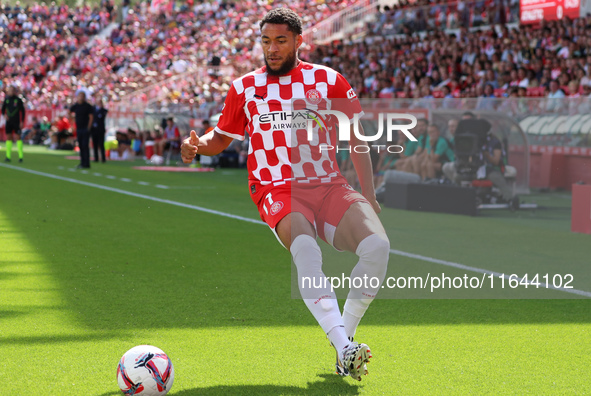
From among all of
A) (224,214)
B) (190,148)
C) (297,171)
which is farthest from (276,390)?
(224,214)

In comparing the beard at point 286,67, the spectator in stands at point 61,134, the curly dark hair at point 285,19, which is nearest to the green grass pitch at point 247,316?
the beard at point 286,67

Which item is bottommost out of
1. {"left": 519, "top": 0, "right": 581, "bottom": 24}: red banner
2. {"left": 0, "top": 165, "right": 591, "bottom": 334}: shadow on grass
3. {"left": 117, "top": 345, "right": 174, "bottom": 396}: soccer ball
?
{"left": 0, "top": 165, "right": 591, "bottom": 334}: shadow on grass

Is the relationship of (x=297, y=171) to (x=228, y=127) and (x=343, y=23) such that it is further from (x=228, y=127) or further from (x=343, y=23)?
(x=343, y=23)

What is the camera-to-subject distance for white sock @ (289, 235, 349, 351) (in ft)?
14.0

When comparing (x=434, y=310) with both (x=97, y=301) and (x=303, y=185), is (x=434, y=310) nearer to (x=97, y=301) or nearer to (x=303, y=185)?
(x=303, y=185)

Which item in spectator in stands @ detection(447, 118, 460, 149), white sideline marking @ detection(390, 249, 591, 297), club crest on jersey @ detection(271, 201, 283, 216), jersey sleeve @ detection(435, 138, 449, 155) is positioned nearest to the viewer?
club crest on jersey @ detection(271, 201, 283, 216)

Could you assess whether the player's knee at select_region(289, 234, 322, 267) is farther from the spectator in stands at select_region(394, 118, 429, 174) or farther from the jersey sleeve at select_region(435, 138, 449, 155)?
the jersey sleeve at select_region(435, 138, 449, 155)

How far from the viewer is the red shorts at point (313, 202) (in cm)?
468

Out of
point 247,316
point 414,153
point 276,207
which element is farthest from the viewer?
point 414,153

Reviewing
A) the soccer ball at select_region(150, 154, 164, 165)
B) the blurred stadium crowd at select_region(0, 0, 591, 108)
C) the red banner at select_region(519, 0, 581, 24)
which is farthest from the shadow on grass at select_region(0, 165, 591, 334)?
the red banner at select_region(519, 0, 581, 24)

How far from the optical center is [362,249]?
4.51 m

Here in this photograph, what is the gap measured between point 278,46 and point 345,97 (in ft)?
1.67

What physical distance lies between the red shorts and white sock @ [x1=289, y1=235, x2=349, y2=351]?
205mm

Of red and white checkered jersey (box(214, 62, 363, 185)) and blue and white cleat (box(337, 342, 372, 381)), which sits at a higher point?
red and white checkered jersey (box(214, 62, 363, 185))
